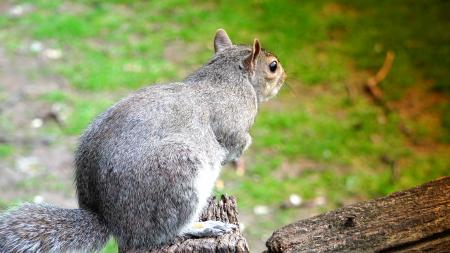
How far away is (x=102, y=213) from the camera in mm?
2652

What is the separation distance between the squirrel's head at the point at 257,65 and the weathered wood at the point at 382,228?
1004mm

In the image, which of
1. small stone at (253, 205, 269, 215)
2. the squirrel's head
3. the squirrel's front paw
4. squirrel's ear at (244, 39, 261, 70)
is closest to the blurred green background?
small stone at (253, 205, 269, 215)

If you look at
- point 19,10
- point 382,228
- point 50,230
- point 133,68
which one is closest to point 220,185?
point 133,68

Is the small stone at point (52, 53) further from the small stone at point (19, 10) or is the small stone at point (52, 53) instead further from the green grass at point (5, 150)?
the green grass at point (5, 150)

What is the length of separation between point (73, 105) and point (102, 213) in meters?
4.32

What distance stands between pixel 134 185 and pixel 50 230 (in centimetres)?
33

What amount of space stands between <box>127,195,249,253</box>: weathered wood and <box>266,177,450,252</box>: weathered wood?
0.39ft

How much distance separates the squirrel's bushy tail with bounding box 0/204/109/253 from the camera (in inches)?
97.3

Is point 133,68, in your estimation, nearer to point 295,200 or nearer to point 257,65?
point 295,200

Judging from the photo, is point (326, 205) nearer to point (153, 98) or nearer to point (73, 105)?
point (73, 105)

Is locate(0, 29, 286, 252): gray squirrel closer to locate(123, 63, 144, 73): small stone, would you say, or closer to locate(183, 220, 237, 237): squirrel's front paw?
locate(183, 220, 237, 237): squirrel's front paw

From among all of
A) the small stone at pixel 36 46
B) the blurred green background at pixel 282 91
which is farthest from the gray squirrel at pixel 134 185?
the small stone at pixel 36 46

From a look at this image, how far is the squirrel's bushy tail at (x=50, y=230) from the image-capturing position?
247cm

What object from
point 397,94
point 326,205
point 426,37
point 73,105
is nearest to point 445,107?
point 397,94
